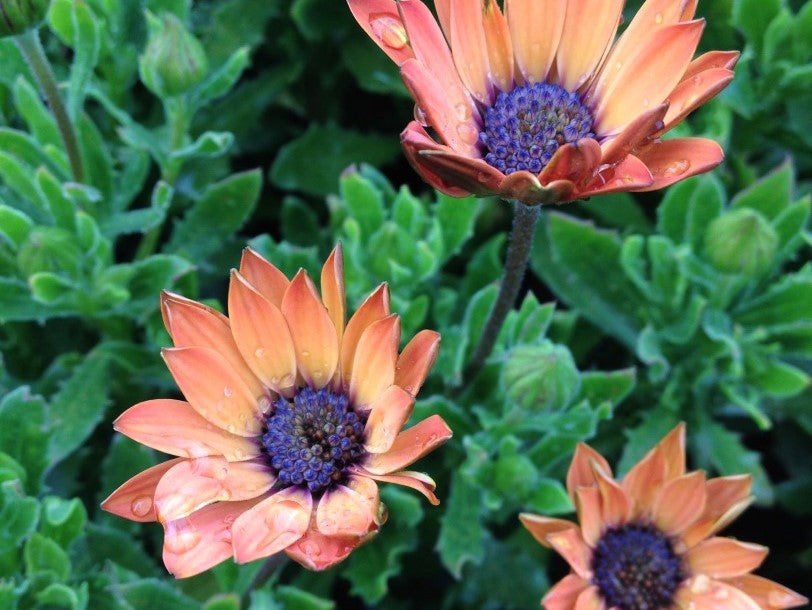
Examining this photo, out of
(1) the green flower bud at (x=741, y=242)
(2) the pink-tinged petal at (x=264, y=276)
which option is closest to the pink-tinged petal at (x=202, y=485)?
(2) the pink-tinged petal at (x=264, y=276)

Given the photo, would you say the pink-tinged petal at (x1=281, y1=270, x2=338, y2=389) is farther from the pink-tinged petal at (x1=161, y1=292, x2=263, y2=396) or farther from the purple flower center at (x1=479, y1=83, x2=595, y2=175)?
the purple flower center at (x1=479, y1=83, x2=595, y2=175)

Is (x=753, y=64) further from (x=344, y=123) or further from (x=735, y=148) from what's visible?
(x=344, y=123)

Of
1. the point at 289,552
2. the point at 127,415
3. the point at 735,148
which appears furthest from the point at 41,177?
A: the point at 735,148

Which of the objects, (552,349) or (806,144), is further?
(806,144)

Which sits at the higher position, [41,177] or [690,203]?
[41,177]

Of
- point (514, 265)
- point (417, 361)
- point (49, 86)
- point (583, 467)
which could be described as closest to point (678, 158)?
point (514, 265)

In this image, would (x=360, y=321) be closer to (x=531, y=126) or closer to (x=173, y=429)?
(x=173, y=429)

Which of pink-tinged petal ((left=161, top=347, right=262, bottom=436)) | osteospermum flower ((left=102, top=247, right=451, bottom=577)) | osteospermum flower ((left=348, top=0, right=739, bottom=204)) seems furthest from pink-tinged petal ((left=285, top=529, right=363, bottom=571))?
osteospermum flower ((left=348, top=0, right=739, bottom=204))
